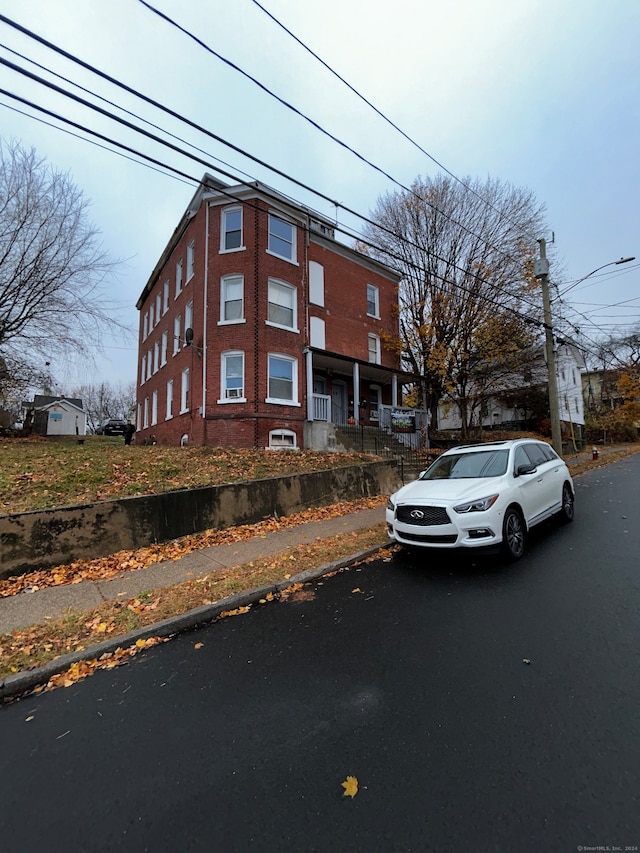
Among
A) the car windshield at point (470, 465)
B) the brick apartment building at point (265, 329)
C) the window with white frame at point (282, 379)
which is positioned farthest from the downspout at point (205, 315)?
the car windshield at point (470, 465)

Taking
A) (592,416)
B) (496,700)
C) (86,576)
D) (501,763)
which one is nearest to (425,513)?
(496,700)

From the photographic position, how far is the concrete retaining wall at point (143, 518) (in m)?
6.03

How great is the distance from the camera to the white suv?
17.8 feet

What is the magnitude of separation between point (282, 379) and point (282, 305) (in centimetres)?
316

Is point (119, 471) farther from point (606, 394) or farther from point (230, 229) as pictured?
point (606, 394)

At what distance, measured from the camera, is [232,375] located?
52.4ft

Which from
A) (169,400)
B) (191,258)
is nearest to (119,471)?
(169,400)

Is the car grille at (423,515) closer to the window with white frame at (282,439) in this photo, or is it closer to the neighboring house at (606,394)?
the window with white frame at (282,439)

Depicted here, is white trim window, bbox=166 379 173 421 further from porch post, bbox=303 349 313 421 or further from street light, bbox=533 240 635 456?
street light, bbox=533 240 635 456

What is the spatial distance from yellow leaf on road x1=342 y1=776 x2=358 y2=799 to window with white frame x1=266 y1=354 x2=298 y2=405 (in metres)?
14.0

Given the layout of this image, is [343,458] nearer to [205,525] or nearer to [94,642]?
[205,525]

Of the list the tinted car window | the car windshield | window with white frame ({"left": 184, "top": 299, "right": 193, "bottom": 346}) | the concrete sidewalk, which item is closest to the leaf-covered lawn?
the concrete sidewalk

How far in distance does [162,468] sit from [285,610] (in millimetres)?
5993

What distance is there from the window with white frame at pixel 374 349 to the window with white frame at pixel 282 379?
5235mm
